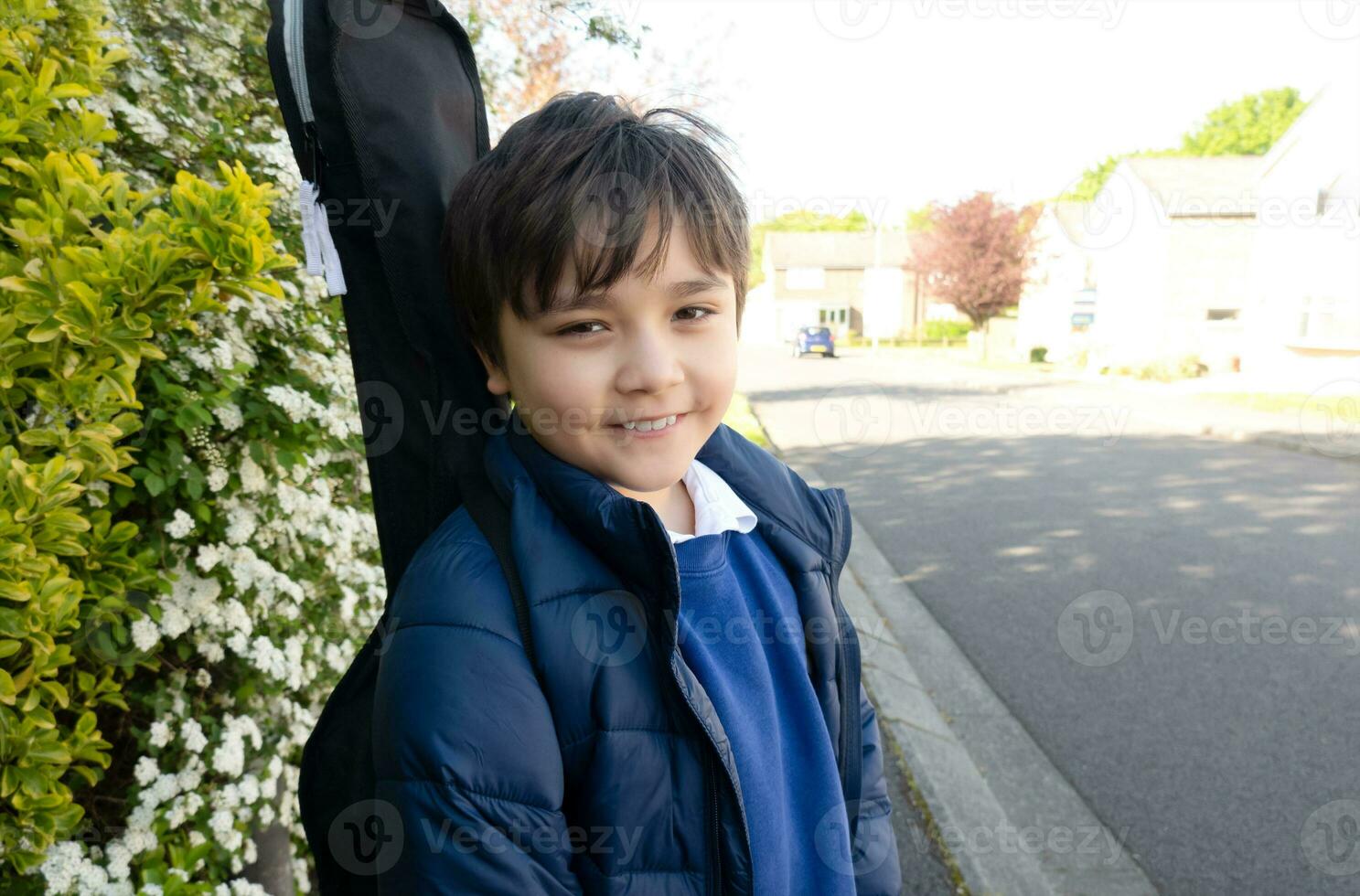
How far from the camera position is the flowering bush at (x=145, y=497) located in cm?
141

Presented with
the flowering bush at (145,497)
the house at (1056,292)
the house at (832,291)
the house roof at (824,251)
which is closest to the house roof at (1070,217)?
the house at (1056,292)

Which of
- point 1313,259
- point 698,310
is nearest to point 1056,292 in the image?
point 1313,259

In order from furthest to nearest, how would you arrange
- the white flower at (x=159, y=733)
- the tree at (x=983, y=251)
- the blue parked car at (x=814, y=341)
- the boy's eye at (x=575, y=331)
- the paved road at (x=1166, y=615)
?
the blue parked car at (x=814, y=341) → the tree at (x=983, y=251) → the paved road at (x=1166, y=615) → the white flower at (x=159, y=733) → the boy's eye at (x=575, y=331)

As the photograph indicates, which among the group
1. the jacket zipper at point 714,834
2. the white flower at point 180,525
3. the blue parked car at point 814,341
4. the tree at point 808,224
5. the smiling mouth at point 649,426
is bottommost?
the blue parked car at point 814,341

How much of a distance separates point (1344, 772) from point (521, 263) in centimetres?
413

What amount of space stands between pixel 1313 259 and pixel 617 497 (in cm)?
2353

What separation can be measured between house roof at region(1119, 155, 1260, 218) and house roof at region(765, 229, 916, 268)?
2776 cm

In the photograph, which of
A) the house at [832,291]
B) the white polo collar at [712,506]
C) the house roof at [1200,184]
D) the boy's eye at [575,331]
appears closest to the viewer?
the boy's eye at [575,331]

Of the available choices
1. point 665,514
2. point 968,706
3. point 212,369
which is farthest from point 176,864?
point 968,706

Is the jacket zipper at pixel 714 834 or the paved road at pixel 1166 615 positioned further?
the paved road at pixel 1166 615

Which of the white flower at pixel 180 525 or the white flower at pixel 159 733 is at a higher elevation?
the white flower at pixel 180 525

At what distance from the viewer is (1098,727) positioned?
3.93 metres

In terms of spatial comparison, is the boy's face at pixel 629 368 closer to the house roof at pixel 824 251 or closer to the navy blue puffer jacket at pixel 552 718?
the navy blue puffer jacket at pixel 552 718

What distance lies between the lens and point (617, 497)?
1241 millimetres
